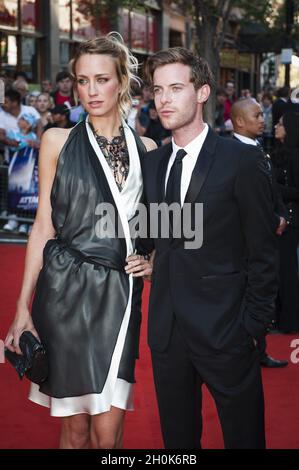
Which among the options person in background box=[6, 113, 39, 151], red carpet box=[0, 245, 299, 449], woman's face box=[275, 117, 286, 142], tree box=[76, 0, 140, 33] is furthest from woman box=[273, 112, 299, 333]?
tree box=[76, 0, 140, 33]

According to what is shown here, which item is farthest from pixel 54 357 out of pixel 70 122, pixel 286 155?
pixel 70 122

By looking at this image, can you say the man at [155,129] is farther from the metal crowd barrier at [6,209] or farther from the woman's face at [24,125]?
the metal crowd barrier at [6,209]

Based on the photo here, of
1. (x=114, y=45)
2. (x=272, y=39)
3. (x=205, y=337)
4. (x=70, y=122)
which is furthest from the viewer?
(x=272, y=39)

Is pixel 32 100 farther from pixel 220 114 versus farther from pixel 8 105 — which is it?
pixel 220 114

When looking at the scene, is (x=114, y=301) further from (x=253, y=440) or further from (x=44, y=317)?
(x=253, y=440)

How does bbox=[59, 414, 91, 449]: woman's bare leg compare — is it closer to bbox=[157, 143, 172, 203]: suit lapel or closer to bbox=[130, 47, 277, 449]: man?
bbox=[130, 47, 277, 449]: man

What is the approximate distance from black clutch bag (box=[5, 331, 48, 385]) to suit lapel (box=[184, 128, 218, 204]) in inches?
31.7

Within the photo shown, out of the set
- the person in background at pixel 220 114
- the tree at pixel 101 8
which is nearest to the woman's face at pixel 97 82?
the person in background at pixel 220 114

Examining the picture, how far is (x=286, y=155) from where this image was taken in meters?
7.01

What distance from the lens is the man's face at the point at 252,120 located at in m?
6.04

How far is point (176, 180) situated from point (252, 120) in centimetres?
302

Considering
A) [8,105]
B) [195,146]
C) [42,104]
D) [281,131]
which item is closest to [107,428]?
[195,146]

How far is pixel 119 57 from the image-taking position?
338cm
